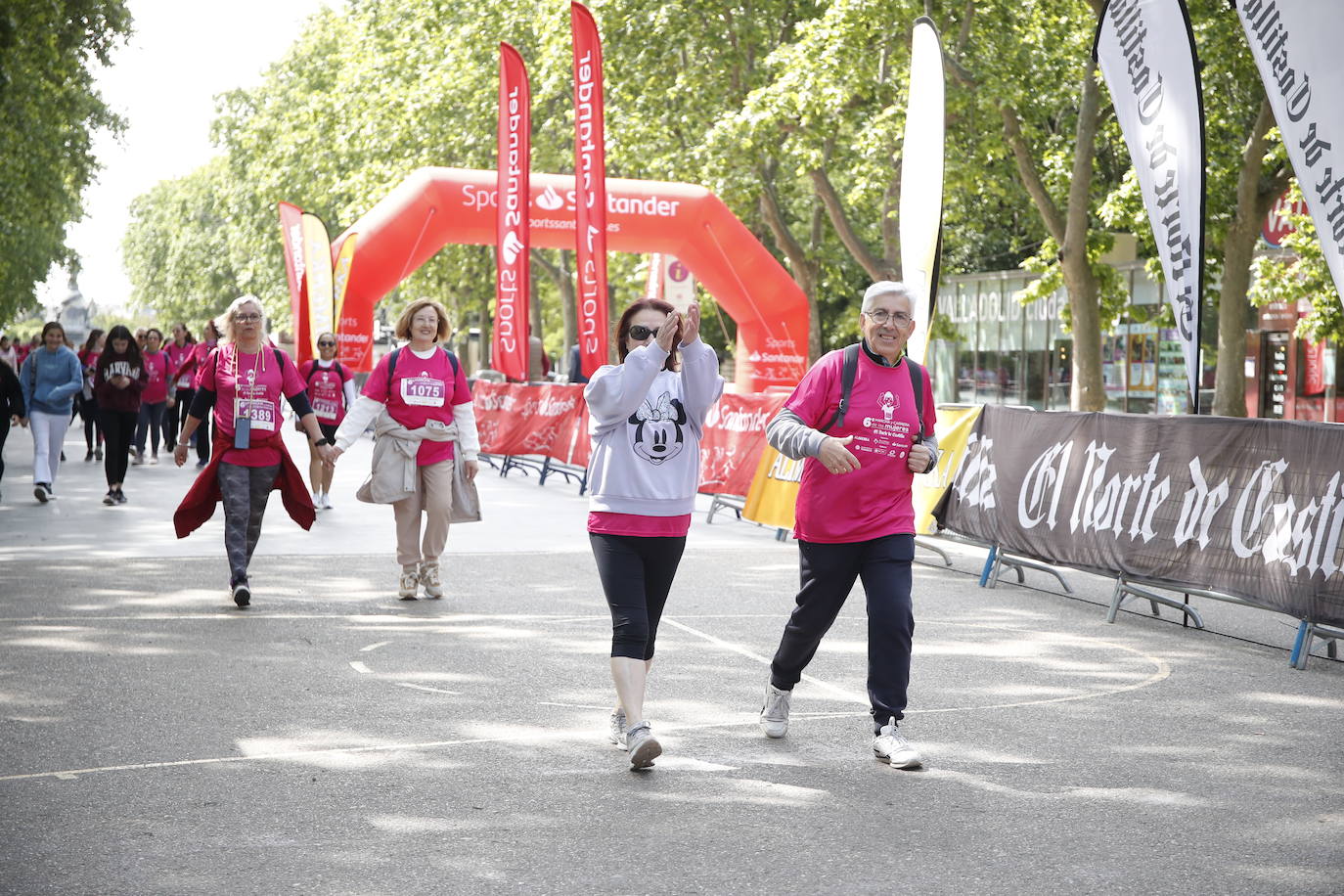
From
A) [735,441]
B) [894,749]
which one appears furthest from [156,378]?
[894,749]

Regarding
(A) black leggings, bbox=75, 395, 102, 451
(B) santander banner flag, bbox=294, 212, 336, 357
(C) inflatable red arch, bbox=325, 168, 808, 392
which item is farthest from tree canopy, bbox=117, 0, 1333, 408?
(A) black leggings, bbox=75, 395, 102, 451

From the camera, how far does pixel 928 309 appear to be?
42.2ft

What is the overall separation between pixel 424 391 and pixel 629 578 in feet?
14.2

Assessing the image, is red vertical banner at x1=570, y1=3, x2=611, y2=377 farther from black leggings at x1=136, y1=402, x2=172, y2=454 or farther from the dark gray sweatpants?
the dark gray sweatpants

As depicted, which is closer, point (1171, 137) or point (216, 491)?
point (216, 491)

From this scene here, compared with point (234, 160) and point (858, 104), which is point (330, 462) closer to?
point (858, 104)

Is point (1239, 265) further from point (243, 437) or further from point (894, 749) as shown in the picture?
point (894, 749)

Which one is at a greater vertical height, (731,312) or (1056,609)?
(731,312)

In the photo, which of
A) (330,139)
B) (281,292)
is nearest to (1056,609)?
(330,139)

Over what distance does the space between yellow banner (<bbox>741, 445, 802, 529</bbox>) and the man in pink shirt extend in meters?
7.22

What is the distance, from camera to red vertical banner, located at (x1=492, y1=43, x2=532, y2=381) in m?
18.7

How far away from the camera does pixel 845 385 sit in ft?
20.0

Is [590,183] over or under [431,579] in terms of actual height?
over

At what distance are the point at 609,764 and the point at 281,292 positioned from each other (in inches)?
2047
